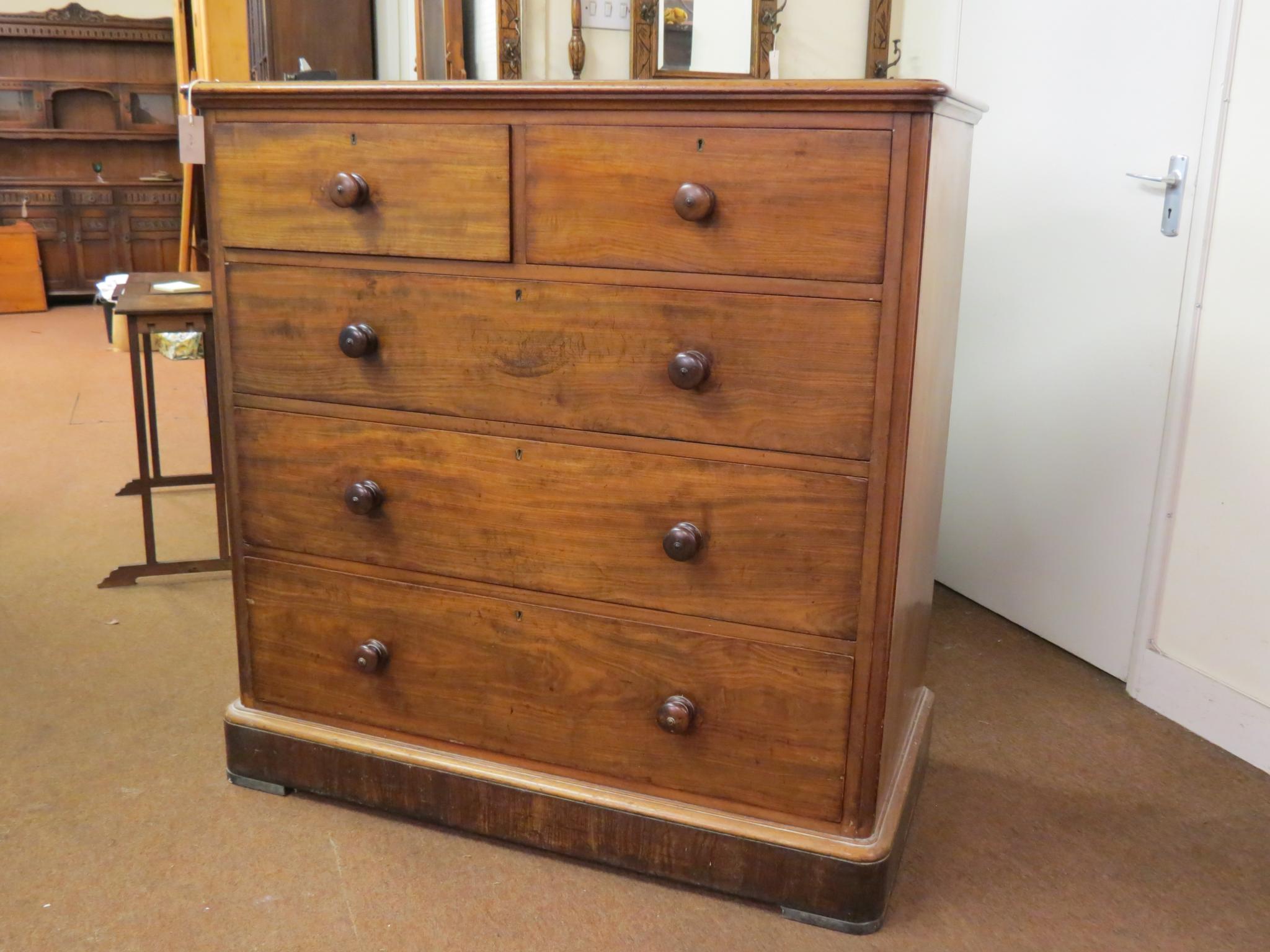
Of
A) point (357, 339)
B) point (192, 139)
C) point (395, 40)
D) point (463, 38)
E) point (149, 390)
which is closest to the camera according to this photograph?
point (357, 339)

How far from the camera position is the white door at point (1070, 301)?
2.30 m

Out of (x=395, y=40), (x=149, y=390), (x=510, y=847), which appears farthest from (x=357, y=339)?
(x=395, y=40)

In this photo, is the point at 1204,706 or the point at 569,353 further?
the point at 1204,706

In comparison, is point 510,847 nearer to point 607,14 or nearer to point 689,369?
point 689,369

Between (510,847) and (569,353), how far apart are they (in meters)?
0.80

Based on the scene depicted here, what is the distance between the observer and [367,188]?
1648 millimetres

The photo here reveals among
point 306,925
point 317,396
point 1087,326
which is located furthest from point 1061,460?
point 306,925

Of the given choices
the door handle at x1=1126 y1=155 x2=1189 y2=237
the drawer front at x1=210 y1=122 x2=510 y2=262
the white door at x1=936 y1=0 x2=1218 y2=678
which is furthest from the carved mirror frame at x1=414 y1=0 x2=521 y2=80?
the door handle at x1=1126 y1=155 x2=1189 y2=237

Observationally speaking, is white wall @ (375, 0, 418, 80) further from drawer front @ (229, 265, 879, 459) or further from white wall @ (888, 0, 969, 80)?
drawer front @ (229, 265, 879, 459)

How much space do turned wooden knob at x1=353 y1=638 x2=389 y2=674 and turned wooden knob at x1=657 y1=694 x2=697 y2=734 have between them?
1.55 ft

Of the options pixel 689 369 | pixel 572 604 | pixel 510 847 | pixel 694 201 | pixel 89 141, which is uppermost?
pixel 89 141

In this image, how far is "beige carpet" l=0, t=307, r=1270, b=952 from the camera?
1.64 meters

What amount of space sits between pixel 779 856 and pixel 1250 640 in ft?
3.56

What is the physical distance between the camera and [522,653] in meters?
1.76
